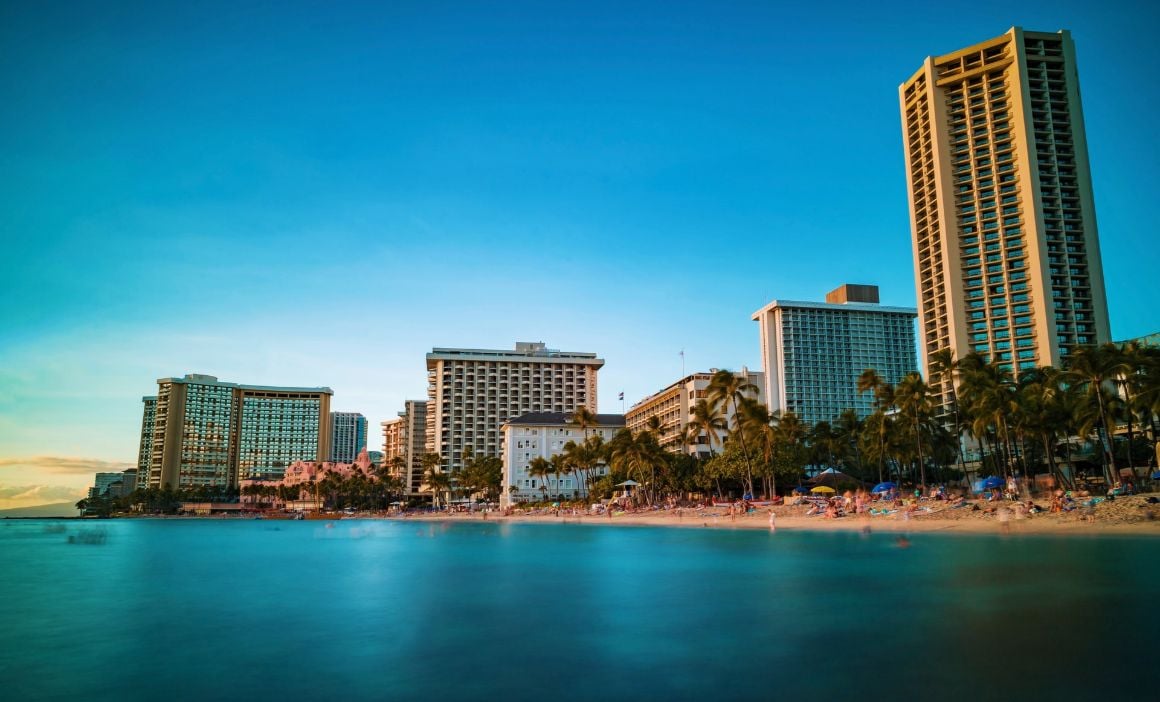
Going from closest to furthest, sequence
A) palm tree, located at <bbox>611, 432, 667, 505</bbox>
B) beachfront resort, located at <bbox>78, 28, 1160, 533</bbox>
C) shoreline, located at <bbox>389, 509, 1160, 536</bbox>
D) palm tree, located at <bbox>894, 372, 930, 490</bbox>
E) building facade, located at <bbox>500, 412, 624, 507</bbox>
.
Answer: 1. shoreline, located at <bbox>389, 509, 1160, 536</bbox>
2. beachfront resort, located at <bbox>78, 28, 1160, 533</bbox>
3. palm tree, located at <bbox>894, 372, 930, 490</bbox>
4. palm tree, located at <bbox>611, 432, 667, 505</bbox>
5. building facade, located at <bbox>500, 412, 624, 507</bbox>

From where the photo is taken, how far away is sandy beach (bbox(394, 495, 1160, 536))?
35969mm

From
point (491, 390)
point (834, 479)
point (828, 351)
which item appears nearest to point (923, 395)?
point (834, 479)

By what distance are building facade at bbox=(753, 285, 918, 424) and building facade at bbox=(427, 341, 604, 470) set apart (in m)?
39.9

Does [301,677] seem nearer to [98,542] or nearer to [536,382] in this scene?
[98,542]

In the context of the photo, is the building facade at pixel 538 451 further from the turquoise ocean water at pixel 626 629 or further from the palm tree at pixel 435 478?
the turquoise ocean water at pixel 626 629

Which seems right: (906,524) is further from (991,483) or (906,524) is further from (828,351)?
(828,351)

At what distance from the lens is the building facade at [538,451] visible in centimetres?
12544

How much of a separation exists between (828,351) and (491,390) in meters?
69.7

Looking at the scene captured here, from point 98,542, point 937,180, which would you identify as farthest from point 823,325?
point 98,542

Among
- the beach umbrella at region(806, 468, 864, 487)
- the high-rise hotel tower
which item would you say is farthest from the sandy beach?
the high-rise hotel tower

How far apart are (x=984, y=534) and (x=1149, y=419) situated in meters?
21.7

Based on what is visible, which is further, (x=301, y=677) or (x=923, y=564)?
(x=923, y=564)

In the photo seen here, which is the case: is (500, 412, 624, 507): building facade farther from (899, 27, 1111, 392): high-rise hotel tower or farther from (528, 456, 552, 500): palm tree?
(899, 27, 1111, 392): high-rise hotel tower

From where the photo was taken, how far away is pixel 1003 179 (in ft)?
340
